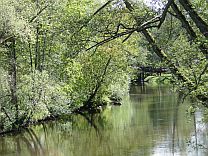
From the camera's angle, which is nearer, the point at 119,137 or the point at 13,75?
the point at 119,137

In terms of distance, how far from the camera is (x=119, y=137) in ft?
57.4

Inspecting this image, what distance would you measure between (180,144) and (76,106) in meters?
14.3

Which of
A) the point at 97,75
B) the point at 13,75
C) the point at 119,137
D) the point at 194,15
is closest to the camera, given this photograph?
the point at 194,15

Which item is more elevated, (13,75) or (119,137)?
(13,75)

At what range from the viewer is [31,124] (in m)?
22.0

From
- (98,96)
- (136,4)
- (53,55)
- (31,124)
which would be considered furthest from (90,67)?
(136,4)

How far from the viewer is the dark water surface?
1426 centimetres

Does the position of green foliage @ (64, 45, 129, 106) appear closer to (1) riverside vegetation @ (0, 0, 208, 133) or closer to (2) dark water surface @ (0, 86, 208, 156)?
(1) riverside vegetation @ (0, 0, 208, 133)

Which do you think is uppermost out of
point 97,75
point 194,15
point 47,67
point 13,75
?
point 47,67

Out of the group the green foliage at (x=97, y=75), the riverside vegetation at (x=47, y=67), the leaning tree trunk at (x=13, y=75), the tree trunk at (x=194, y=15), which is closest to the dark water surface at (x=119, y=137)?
the riverside vegetation at (x=47, y=67)

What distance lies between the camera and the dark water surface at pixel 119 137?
46.8 ft

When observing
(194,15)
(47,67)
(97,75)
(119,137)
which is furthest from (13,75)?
(194,15)

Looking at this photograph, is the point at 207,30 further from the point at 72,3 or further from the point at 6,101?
the point at 72,3

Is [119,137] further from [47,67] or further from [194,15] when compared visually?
[194,15]
